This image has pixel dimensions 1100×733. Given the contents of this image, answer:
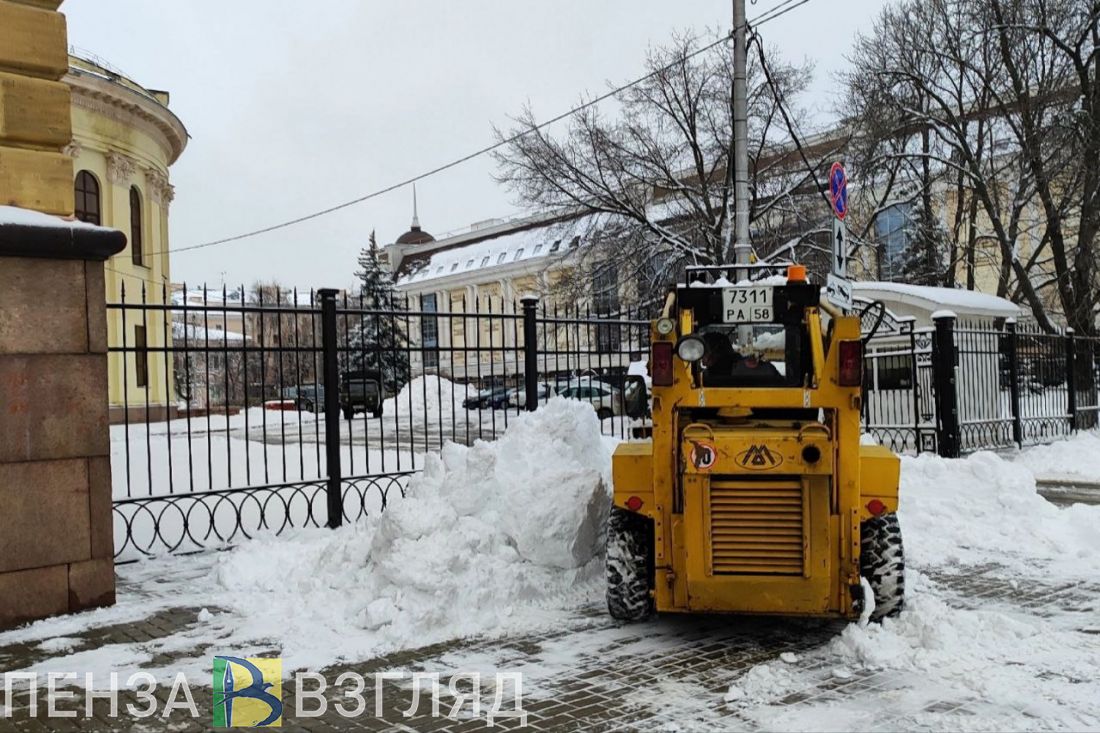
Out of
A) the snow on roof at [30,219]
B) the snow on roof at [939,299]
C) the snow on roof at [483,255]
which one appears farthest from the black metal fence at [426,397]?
the snow on roof at [483,255]

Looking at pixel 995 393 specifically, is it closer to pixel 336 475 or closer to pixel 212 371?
pixel 336 475

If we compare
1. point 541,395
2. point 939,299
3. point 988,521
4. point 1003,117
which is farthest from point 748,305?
point 1003,117

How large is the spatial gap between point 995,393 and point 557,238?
56.6ft

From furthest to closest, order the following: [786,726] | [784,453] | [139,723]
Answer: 1. [784,453]
2. [139,723]
3. [786,726]

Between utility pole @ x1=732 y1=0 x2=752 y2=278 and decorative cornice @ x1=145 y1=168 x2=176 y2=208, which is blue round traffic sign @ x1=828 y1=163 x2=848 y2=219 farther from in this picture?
decorative cornice @ x1=145 y1=168 x2=176 y2=208

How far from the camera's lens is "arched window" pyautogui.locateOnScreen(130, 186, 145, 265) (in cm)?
3534

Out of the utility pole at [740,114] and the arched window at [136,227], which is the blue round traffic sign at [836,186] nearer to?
the utility pole at [740,114]

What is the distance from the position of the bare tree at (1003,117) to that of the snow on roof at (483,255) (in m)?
29.9

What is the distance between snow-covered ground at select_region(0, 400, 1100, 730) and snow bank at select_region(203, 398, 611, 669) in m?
0.02

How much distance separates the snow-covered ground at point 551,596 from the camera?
4.71 metres

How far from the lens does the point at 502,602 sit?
6379 millimetres

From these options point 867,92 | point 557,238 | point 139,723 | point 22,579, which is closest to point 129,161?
point 557,238

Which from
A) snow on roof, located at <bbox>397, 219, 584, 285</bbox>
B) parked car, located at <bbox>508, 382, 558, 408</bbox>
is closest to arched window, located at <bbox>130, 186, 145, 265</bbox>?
parked car, located at <bbox>508, 382, 558, 408</bbox>

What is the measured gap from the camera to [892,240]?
37.2 m
